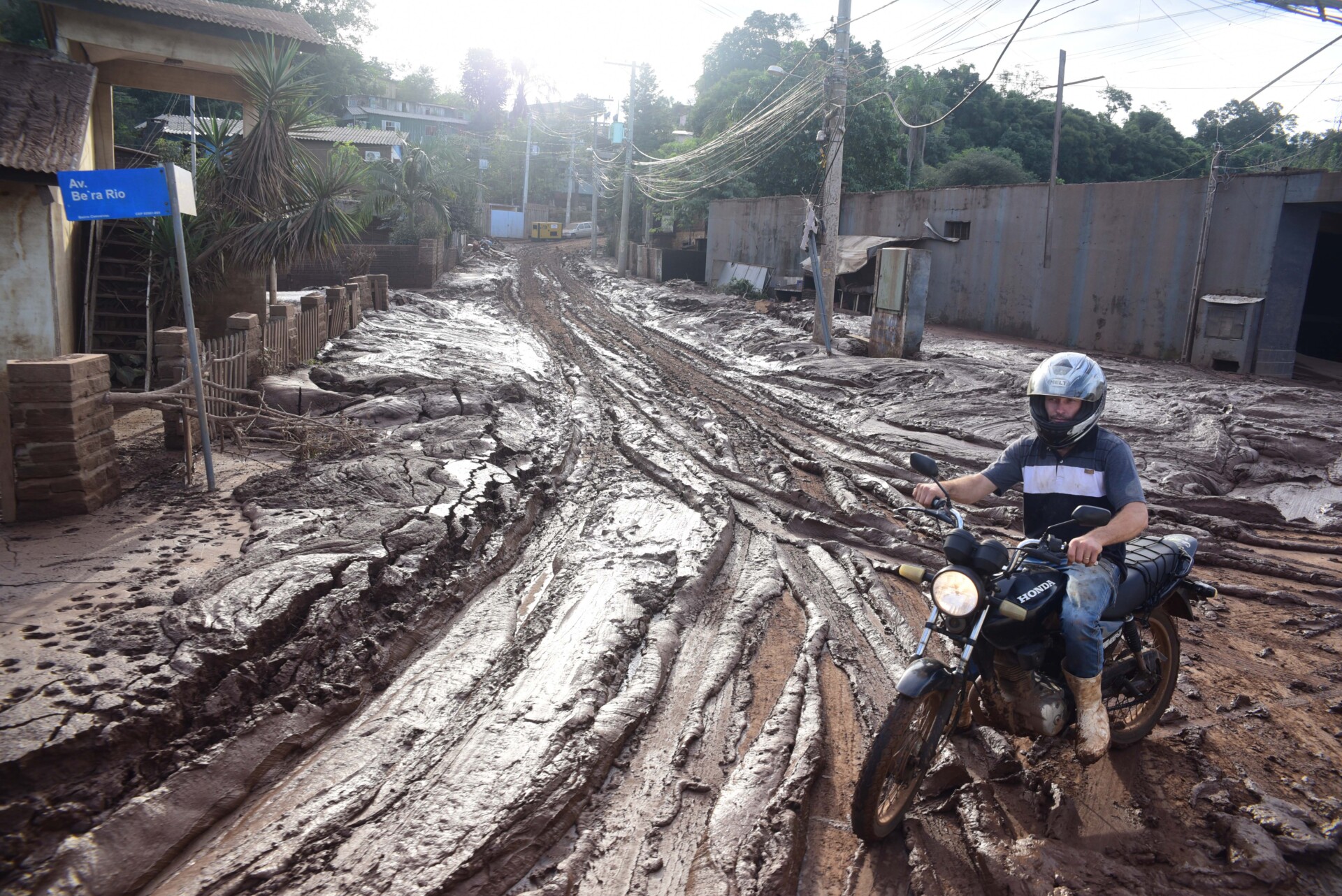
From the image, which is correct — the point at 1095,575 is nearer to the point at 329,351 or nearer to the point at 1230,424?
the point at 1230,424

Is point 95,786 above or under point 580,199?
under

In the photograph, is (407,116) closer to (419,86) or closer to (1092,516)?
(419,86)

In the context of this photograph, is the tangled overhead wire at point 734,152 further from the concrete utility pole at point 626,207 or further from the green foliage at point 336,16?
the green foliage at point 336,16

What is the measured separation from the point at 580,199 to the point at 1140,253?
211 ft

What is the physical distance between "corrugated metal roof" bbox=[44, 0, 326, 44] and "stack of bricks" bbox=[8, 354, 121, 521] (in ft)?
Result: 28.0

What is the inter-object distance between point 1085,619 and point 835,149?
16115mm

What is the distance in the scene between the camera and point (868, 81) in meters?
34.5

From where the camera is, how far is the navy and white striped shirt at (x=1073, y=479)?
3.87 metres

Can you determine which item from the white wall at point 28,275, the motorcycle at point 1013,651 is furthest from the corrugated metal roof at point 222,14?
the motorcycle at point 1013,651

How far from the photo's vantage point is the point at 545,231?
59.9 m

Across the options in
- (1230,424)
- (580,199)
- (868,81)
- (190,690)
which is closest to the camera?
(190,690)

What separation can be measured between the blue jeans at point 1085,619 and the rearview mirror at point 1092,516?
0.36m

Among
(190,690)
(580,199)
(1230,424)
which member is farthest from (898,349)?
(580,199)

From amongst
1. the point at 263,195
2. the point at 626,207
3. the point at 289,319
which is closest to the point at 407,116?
the point at 626,207
